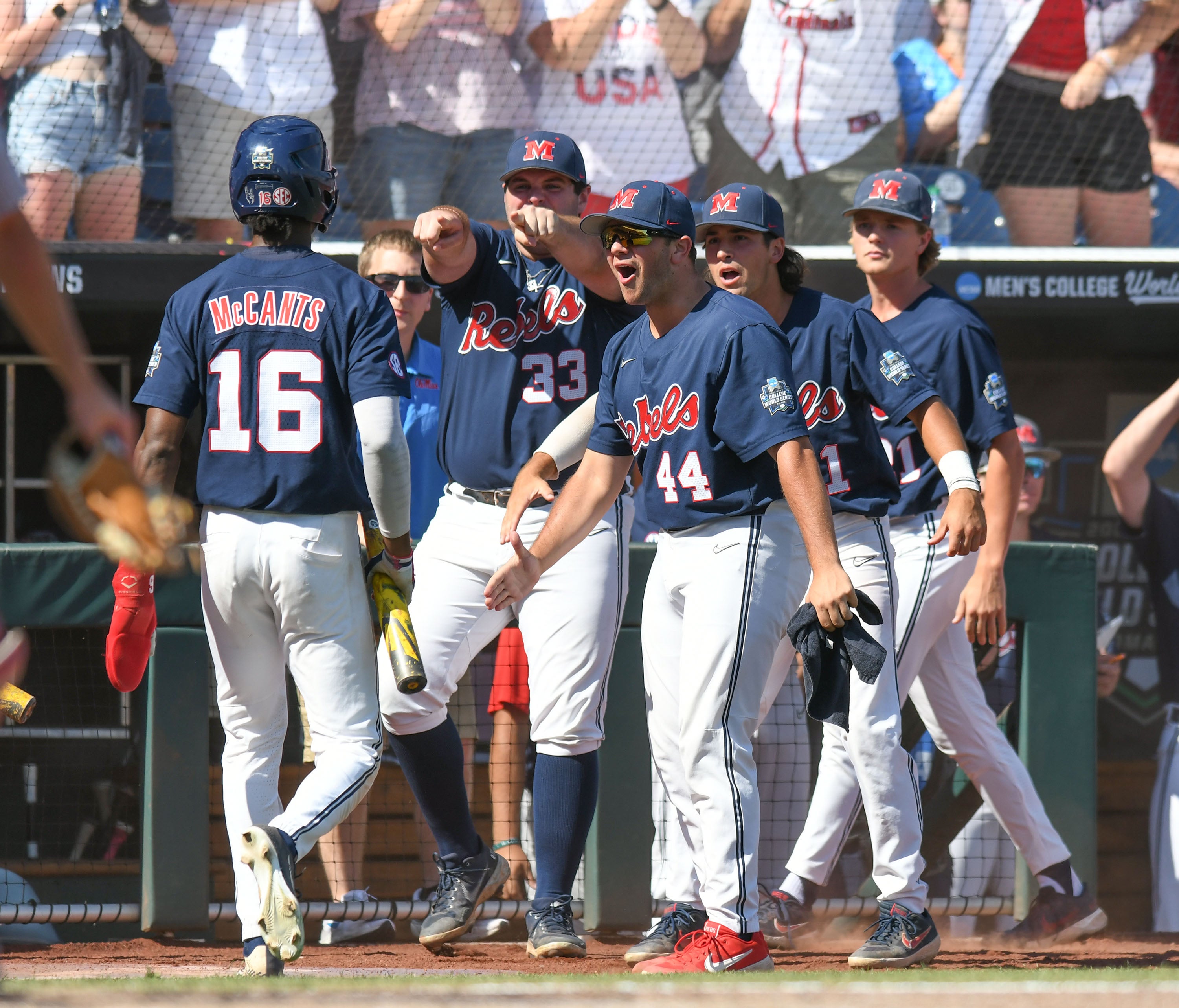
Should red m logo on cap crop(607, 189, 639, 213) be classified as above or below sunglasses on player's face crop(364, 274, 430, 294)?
below

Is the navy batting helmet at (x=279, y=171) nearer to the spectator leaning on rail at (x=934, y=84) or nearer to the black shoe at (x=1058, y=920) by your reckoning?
the black shoe at (x=1058, y=920)

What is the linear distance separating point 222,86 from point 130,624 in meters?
3.47

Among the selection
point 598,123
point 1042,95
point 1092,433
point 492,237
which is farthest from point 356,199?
point 1092,433

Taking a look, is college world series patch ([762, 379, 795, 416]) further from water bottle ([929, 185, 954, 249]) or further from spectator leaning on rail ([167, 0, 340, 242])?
water bottle ([929, 185, 954, 249])

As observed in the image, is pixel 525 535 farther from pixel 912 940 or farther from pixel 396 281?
pixel 912 940

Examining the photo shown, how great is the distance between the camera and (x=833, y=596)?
9.12 ft

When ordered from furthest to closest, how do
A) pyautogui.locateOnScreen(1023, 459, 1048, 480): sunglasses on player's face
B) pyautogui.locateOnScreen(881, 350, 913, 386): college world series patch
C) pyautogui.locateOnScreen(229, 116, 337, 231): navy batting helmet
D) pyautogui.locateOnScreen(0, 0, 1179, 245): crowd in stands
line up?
pyautogui.locateOnScreen(0, 0, 1179, 245): crowd in stands < pyautogui.locateOnScreen(1023, 459, 1048, 480): sunglasses on player's face < pyautogui.locateOnScreen(881, 350, 913, 386): college world series patch < pyautogui.locateOnScreen(229, 116, 337, 231): navy batting helmet

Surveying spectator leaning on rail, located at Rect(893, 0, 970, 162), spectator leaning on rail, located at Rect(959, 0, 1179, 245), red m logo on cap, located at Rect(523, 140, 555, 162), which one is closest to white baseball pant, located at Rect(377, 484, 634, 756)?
red m logo on cap, located at Rect(523, 140, 555, 162)

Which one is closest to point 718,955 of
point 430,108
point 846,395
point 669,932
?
point 669,932

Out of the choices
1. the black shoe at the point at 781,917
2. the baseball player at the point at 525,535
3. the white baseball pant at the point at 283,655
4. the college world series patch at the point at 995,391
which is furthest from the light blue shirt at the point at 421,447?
the college world series patch at the point at 995,391

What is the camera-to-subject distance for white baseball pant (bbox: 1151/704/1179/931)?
13.9 ft

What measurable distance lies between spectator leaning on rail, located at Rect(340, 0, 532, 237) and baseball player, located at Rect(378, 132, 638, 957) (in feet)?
7.48

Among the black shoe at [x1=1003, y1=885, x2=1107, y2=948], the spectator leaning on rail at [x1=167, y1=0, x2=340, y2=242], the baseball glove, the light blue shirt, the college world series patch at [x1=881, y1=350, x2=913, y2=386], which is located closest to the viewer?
the baseball glove

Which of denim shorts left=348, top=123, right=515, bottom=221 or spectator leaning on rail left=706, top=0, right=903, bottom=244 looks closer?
denim shorts left=348, top=123, right=515, bottom=221
